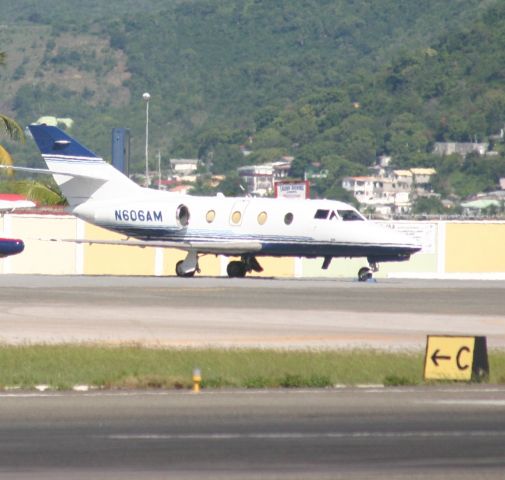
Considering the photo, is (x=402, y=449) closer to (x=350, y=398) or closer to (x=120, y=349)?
(x=350, y=398)

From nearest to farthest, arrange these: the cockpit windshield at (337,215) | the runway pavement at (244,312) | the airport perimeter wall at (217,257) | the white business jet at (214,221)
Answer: the runway pavement at (244,312) < the white business jet at (214,221) < the cockpit windshield at (337,215) < the airport perimeter wall at (217,257)

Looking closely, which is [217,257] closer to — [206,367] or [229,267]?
[229,267]

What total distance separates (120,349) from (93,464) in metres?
9.89

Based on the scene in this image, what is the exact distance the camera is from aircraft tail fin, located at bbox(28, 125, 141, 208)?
49312mm

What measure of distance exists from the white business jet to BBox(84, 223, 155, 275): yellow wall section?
22.7 ft

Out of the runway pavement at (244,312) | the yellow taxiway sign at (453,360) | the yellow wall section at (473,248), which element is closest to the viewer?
the yellow taxiway sign at (453,360)

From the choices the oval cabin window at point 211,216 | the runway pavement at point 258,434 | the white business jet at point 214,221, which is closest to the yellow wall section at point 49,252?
the white business jet at point 214,221

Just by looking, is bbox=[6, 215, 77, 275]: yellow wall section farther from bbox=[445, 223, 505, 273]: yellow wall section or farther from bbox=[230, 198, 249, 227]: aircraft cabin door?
bbox=[445, 223, 505, 273]: yellow wall section

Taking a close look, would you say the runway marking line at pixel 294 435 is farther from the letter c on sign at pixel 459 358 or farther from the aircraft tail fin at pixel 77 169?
the aircraft tail fin at pixel 77 169

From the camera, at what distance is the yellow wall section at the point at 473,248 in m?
57.3

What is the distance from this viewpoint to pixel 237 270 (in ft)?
162

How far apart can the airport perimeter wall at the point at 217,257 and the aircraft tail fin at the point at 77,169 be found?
691cm

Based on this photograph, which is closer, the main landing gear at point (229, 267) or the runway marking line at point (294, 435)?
the runway marking line at point (294, 435)

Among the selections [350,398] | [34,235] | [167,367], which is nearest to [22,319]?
[167,367]
